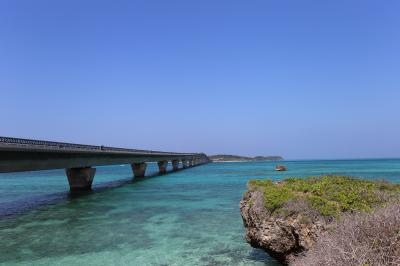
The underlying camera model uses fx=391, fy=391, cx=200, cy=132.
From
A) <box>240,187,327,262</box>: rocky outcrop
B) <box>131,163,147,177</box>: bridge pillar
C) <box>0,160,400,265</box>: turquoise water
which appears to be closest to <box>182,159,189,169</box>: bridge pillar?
<box>131,163,147,177</box>: bridge pillar

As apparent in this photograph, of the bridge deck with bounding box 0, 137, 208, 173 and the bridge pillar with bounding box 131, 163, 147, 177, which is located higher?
the bridge deck with bounding box 0, 137, 208, 173

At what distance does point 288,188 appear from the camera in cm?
1302

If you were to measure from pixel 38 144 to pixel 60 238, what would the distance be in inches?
846

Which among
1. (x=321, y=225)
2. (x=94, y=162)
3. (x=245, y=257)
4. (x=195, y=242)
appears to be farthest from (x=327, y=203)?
(x=94, y=162)

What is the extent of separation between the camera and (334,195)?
1172 centimetres

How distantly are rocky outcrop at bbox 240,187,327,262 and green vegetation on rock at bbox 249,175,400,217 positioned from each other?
29 cm

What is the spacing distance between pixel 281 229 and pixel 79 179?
44064mm

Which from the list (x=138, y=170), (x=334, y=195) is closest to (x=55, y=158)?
(x=334, y=195)

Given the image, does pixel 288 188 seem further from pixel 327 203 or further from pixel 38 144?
pixel 38 144

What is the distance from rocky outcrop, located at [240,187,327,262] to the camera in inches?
425

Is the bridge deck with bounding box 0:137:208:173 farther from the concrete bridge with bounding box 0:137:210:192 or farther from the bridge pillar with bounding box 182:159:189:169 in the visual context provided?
the bridge pillar with bounding box 182:159:189:169

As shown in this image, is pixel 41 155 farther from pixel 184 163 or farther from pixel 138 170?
pixel 184 163

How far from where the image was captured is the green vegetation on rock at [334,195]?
10859mm

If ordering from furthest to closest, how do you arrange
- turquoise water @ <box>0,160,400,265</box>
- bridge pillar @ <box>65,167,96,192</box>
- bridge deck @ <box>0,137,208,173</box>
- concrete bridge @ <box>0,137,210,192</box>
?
bridge pillar @ <box>65,167,96,192</box>, concrete bridge @ <box>0,137,210,192</box>, bridge deck @ <box>0,137,208,173</box>, turquoise water @ <box>0,160,400,265</box>
